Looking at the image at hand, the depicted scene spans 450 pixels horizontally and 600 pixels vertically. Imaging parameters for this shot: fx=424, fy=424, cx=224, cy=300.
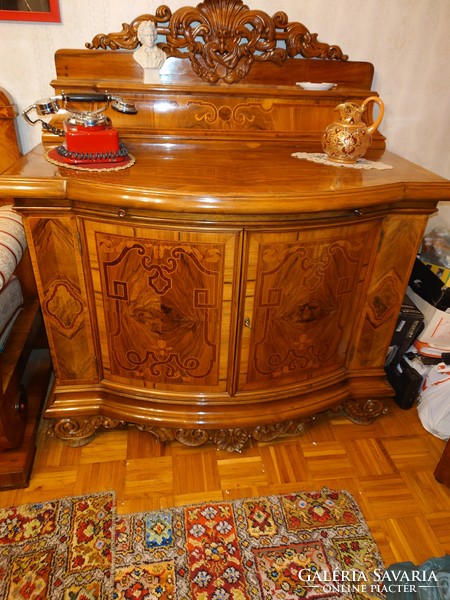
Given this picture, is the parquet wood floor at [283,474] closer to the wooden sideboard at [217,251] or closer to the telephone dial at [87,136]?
the wooden sideboard at [217,251]

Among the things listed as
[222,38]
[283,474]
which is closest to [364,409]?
[283,474]

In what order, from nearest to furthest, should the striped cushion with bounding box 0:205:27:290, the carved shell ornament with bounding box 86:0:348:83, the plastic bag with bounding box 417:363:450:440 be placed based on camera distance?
the striped cushion with bounding box 0:205:27:290, the carved shell ornament with bounding box 86:0:348:83, the plastic bag with bounding box 417:363:450:440

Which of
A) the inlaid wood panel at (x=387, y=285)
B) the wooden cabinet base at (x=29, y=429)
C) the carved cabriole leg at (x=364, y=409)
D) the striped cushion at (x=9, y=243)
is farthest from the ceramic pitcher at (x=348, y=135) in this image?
the wooden cabinet base at (x=29, y=429)

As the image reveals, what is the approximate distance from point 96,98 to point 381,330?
120 centimetres

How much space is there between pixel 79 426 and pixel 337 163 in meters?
1.24

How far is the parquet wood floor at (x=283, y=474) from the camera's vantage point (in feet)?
4.45

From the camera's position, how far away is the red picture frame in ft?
4.65

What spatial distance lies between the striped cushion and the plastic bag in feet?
5.21

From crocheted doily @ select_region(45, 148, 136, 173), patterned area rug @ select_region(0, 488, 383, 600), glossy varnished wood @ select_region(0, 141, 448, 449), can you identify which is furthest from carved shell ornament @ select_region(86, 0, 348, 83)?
patterned area rug @ select_region(0, 488, 383, 600)

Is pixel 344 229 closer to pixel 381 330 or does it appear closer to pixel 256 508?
pixel 381 330

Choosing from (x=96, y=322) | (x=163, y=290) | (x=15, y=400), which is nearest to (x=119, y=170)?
(x=163, y=290)

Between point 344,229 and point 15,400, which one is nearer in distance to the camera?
point 344,229

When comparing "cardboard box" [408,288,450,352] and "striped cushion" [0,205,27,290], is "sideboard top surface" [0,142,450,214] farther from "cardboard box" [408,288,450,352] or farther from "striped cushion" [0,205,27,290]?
"cardboard box" [408,288,450,352]

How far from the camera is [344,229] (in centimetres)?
124
